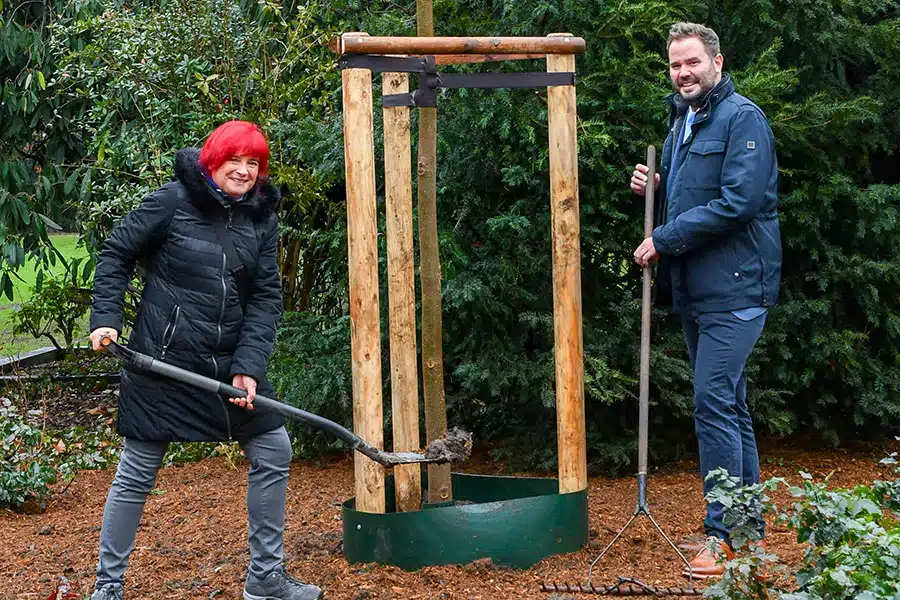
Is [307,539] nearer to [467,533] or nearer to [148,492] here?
[467,533]

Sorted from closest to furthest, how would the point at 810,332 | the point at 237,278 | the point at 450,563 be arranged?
the point at 237,278
the point at 450,563
the point at 810,332

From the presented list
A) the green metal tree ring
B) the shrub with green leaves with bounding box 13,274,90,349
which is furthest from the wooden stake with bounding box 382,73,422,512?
the shrub with green leaves with bounding box 13,274,90,349

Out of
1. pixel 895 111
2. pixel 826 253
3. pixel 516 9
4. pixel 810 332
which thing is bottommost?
pixel 810 332

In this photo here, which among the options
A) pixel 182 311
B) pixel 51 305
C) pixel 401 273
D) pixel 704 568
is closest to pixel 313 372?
pixel 401 273

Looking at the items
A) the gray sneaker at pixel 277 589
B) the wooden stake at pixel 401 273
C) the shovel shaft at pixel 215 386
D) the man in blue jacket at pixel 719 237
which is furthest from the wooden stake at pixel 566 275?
the gray sneaker at pixel 277 589

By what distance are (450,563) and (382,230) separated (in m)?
2.68

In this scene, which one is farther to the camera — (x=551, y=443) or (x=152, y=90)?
(x=152, y=90)

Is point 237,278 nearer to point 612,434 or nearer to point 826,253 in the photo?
point 612,434

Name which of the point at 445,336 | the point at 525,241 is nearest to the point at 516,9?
the point at 525,241

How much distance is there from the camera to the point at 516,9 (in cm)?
582

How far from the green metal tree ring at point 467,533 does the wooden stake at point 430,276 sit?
29 centimetres

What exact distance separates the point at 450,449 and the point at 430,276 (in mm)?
742

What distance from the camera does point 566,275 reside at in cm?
454

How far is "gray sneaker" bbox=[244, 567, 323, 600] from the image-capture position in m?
4.07
